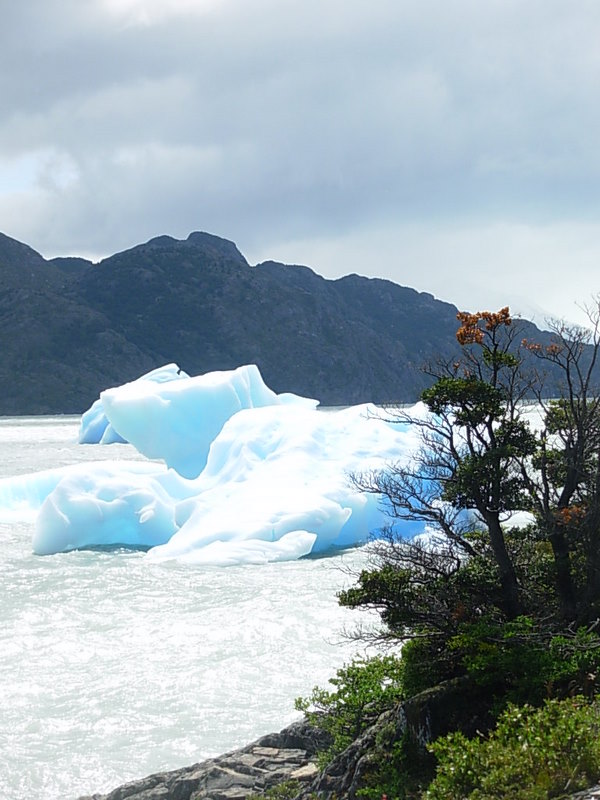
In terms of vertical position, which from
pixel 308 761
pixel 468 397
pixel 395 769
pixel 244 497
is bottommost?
pixel 308 761

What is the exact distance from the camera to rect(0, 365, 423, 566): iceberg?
18.8m

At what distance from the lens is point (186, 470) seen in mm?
29281

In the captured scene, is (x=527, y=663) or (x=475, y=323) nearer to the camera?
(x=527, y=663)

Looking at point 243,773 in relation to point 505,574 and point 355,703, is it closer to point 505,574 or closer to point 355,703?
point 355,703

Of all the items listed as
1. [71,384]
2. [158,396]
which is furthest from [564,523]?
[71,384]

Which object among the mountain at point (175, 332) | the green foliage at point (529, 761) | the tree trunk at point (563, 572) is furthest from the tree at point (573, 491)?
the mountain at point (175, 332)

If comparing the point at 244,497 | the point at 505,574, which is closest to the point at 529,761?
the point at 505,574

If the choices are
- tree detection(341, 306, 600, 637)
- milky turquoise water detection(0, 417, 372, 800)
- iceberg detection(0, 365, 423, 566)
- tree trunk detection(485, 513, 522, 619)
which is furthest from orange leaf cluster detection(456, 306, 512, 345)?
iceberg detection(0, 365, 423, 566)

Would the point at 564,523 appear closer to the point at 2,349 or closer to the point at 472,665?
the point at 472,665

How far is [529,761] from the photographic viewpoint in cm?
457

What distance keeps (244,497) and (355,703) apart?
13.1 meters

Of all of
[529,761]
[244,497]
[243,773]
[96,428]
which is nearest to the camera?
[529,761]

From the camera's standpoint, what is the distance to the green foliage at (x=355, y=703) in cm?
693

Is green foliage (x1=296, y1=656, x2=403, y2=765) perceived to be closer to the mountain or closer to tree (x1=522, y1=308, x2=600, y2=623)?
tree (x1=522, y1=308, x2=600, y2=623)
